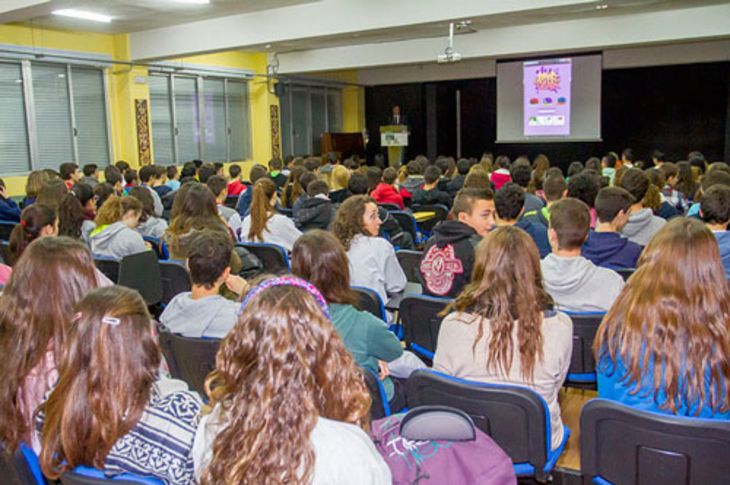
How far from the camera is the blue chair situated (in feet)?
6.52

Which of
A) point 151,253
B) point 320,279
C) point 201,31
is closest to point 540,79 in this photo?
point 201,31

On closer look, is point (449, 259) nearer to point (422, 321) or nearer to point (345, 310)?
point (422, 321)

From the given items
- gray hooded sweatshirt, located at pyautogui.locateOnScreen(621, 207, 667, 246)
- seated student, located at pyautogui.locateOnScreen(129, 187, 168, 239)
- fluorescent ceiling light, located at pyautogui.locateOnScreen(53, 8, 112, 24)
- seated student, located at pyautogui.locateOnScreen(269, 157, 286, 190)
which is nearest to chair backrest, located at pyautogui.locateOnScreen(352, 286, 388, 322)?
gray hooded sweatshirt, located at pyautogui.locateOnScreen(621, 207, 667, 246)

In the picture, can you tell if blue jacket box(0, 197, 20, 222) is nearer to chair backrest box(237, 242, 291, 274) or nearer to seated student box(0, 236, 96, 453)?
chair backrest box(237, 242, 291, 274)

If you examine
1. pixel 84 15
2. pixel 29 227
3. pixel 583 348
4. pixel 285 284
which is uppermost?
pixel 84 15

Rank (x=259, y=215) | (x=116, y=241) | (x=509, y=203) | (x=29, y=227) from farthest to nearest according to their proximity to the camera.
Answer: (x=259, y=215) < (x=116, y=241) < (x=509, y=203) < (x=29, y=227)

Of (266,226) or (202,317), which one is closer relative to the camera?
(202,317)

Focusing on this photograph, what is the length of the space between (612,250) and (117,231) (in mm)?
3365

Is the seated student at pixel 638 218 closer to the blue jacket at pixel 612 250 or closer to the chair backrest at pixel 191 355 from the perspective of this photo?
the blue jacket at pixel 612 250

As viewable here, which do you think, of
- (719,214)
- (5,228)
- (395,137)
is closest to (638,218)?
(719,214)

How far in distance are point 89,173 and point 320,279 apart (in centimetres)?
715

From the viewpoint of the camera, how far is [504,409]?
202cm

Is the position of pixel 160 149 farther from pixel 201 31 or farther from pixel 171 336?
pixel 171 336

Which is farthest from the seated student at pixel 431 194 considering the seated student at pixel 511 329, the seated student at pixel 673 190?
the seated student at pixel 511 329
